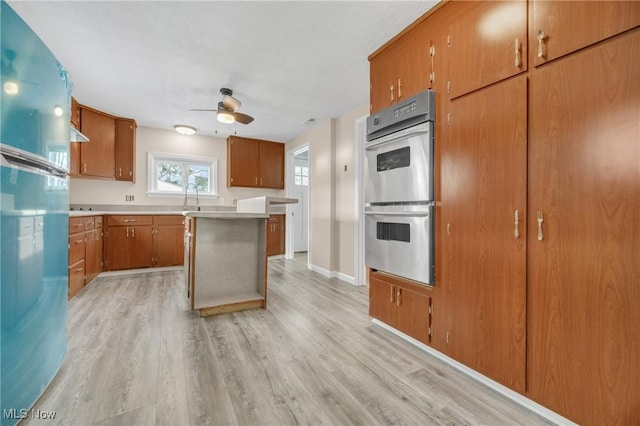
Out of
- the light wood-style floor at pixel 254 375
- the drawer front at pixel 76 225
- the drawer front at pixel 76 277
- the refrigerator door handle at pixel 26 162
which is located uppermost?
the refrigerator door handle at pixel 26 162

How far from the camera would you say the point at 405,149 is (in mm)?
2033

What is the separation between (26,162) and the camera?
4.10ft

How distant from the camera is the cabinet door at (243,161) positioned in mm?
5379

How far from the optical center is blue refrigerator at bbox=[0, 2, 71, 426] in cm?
113

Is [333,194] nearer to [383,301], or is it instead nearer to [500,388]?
[383,301]

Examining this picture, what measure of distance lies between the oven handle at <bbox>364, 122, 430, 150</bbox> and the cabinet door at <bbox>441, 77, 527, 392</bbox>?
19 cm

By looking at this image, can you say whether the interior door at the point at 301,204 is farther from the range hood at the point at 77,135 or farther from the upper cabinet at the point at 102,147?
the range hood at the point at 77,135

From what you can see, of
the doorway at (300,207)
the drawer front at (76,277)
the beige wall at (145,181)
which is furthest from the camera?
the doorway at (300,207)

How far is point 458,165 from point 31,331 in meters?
2.51

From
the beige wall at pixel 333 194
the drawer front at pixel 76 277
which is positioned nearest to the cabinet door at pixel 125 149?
the drawer front at pixel 76 277

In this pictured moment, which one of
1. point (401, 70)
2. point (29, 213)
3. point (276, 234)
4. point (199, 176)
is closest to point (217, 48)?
point (401, 70)

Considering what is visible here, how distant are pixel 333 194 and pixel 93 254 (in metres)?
3.50

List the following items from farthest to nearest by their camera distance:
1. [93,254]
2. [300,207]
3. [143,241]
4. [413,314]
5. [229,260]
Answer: [300,207] → [143,241] → [93,254] → [229,260] → [413,314]

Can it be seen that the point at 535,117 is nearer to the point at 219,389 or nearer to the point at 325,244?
the point at 219,389
